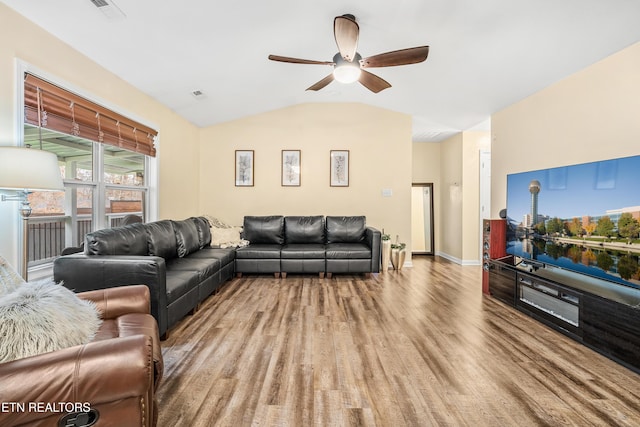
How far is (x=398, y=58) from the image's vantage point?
2.56 metres

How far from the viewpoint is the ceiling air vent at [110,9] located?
2137 millimetres

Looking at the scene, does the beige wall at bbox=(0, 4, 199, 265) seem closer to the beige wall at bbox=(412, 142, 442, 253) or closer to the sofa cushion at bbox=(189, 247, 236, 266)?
the sofa cushion at bbox=(189, 247, 236, 266)

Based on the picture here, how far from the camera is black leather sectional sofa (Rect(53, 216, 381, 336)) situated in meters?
2.28

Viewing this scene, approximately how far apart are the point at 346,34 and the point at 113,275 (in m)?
2.66

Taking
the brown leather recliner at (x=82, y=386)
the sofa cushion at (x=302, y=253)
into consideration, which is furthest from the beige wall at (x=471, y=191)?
the brown leather recliner at (x=82, y=386)

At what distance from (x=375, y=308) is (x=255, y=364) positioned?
1.53 meters

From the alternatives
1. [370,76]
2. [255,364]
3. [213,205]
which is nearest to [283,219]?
[213,205]

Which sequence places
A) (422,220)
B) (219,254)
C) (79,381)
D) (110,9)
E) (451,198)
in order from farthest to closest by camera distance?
(422,220), (451,198), (219,254), (110,9), (79,381)

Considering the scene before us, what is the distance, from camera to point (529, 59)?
110 inches

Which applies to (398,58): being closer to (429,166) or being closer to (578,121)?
(578,121)

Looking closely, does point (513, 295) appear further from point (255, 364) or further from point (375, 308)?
point (255, 364)

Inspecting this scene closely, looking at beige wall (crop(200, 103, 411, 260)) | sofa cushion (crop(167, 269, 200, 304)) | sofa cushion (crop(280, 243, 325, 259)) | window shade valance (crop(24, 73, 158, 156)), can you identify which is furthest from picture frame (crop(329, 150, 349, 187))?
sofa cushion (crop(167, 269, 200, 304))

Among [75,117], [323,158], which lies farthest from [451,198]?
[75,117]

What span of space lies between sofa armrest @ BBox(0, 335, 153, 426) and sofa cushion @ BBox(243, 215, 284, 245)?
12.2 ft
